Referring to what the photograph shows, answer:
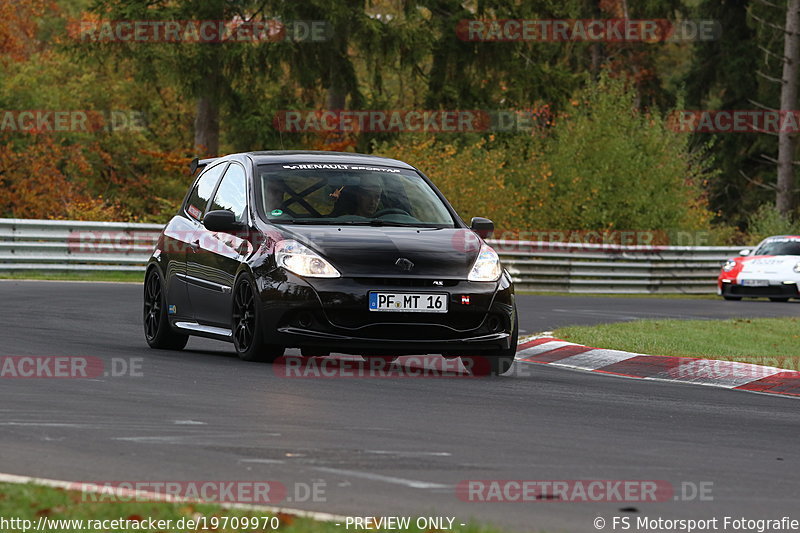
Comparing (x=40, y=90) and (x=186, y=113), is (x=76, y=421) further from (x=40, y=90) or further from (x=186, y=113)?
(x=186, y=113)

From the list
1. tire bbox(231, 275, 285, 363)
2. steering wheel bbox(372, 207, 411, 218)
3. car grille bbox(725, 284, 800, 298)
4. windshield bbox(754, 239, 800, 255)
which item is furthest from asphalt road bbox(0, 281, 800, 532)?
windshield bbox(754, 239, 800, 255)

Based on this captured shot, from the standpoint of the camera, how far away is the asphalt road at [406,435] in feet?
22.4

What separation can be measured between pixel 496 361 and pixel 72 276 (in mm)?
17542

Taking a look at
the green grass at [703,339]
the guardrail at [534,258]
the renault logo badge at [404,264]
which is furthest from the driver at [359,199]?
the guardrail at [534,258]

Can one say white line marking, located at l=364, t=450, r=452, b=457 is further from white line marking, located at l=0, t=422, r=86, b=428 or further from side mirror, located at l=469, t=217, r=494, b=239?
side mirror, located at l=469, t=217, r=494, b=239

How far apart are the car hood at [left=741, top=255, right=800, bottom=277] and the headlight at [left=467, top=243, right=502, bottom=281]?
21.4 meters

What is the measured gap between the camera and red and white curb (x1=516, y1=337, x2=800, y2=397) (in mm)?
13375

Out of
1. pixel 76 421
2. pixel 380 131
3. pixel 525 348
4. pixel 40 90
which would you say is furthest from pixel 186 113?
pixel 76 421

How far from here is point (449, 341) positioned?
12023 millimetres

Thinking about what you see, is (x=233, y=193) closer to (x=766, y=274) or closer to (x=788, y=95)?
(x=766, y=274)

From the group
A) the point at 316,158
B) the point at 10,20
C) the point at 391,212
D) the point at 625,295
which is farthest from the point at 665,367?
the point at 10,20

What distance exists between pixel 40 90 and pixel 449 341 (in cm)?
4092

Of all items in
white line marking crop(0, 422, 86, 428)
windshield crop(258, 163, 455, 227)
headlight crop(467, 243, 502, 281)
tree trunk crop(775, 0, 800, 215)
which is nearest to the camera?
white line marking crop(0, 422, 86, 428)
